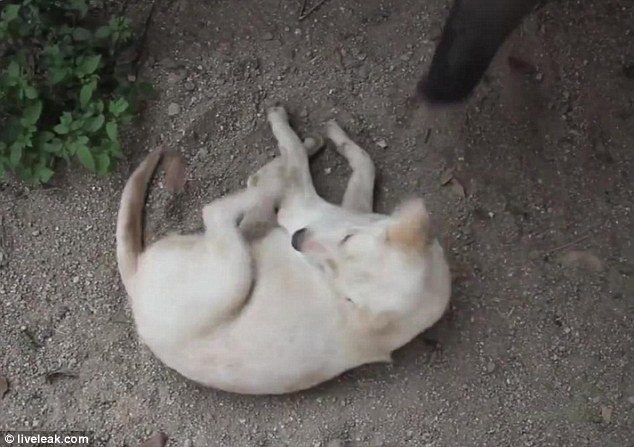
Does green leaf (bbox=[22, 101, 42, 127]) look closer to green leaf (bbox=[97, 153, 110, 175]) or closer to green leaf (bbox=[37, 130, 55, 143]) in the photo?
green leaf (bbox=[37, 130, 55, 143])

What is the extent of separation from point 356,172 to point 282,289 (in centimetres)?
65

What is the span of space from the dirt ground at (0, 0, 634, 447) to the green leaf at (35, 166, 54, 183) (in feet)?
0.55

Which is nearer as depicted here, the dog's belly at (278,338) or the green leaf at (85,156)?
the dog's belly at (278,338)

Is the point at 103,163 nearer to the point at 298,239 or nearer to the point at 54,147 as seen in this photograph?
the point at 54,147

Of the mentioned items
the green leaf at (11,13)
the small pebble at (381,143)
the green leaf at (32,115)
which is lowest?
the small pebble at (381,143)

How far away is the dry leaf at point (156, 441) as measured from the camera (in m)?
3.08

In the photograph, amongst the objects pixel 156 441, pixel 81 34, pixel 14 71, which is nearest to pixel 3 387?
pixel 156 441

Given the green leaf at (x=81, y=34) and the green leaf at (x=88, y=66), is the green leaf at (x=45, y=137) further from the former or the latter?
the green leaf at (x=81, y=34)

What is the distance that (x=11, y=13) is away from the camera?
118 inches

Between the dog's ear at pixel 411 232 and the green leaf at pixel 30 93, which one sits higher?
the green leaf at pixel 30 93

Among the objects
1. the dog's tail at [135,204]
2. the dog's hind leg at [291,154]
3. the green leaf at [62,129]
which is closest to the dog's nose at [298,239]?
the dog's hind leg at [291,154]

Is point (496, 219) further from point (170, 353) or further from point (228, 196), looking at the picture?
point (170, 353)

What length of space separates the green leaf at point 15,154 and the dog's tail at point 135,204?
0.37 meters

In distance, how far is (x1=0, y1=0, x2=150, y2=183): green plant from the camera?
9.97ft
